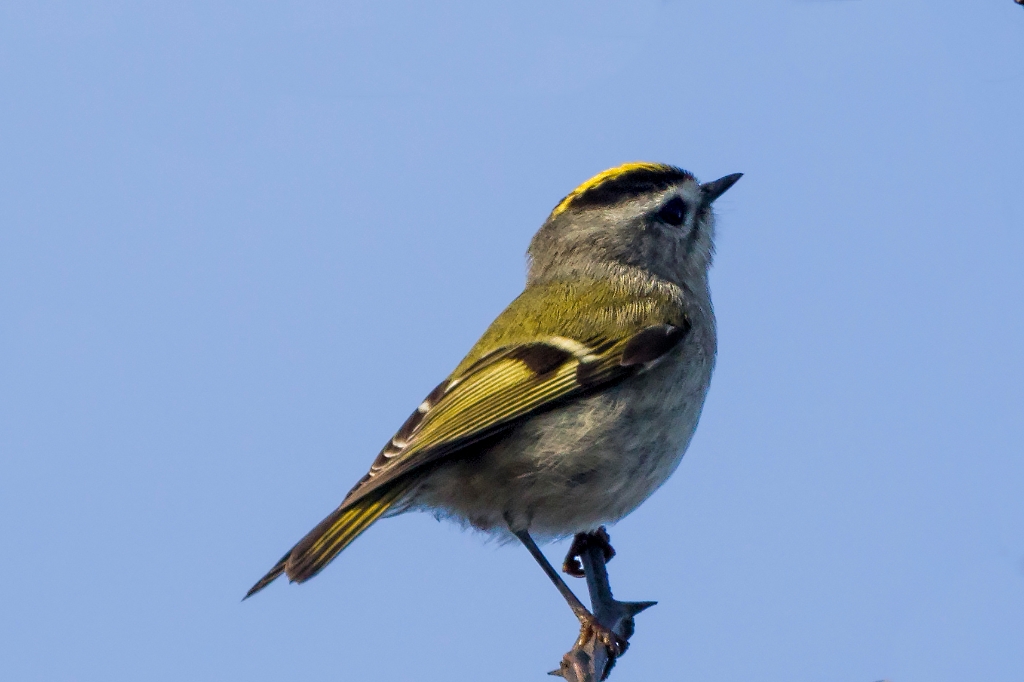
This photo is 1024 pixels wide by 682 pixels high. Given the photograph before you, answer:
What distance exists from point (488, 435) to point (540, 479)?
0.66 feet

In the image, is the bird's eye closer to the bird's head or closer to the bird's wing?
the bird's head

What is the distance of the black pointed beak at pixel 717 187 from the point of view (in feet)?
13.1

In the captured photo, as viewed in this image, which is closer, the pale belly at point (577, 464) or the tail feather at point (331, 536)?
the tail feather at point (331, 536)

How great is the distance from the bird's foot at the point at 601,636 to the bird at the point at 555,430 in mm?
10

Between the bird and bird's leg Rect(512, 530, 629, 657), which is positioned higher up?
the bird

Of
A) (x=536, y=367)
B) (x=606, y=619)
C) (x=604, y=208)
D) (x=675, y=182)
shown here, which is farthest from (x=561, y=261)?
(x=606, y=619)

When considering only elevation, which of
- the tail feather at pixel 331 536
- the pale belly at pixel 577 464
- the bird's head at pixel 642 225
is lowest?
the tail feather at pixel 331 536

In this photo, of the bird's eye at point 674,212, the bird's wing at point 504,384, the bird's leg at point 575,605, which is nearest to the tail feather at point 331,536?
the bird's wing at point 504,384

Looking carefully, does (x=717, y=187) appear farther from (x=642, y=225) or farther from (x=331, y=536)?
(x=331, y=536)

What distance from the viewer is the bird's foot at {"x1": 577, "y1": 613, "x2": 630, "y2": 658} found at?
282cm

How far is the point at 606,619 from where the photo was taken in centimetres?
271

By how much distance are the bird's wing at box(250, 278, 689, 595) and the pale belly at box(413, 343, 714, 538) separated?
0.21 feet

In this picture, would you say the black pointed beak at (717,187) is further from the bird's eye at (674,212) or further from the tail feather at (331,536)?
the tail feather at (331,536)

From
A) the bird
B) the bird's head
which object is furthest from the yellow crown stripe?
the bird
